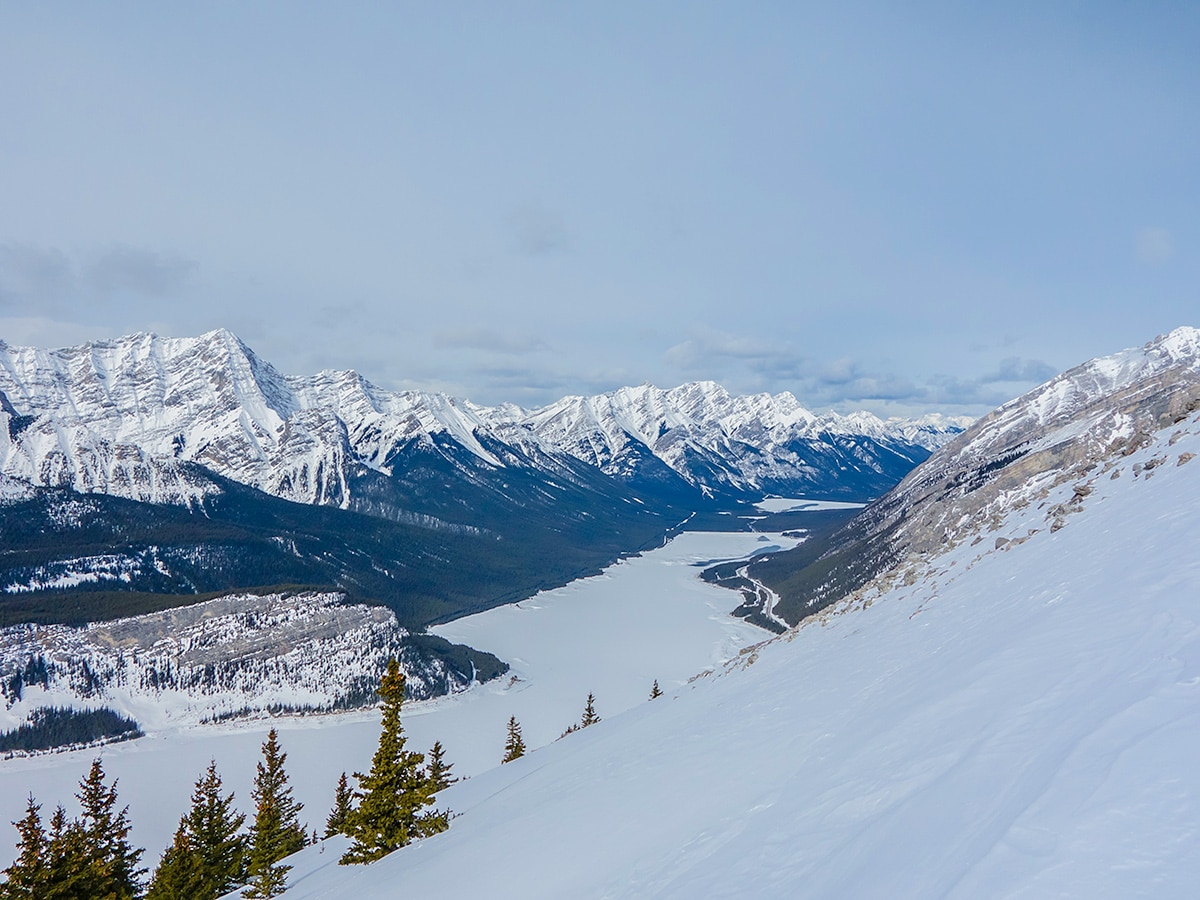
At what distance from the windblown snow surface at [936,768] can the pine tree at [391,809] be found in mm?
1187

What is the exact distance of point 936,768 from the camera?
9.11 m

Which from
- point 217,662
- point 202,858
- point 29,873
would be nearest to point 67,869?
point 29,873

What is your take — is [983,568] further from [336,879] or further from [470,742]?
[470,742]

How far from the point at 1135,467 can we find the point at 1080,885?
30.1 m

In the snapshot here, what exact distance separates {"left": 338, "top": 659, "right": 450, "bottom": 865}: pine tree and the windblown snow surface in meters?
1.19

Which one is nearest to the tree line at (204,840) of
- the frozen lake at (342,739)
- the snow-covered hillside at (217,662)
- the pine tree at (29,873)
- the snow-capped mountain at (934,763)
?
the pine tree at (29,873)

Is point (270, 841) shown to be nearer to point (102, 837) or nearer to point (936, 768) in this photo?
point (102, 837)

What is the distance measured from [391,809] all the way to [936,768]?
74.4 ft

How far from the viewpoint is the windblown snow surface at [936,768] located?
6.24 metres

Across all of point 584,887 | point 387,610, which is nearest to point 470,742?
point 387,610

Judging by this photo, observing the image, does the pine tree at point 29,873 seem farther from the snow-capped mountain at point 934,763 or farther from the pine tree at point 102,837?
the snow-capped mountain at point 934,763

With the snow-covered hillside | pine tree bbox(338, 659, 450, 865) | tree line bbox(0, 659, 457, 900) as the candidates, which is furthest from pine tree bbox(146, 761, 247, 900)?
the snow-covered hillside

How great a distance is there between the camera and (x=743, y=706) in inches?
862

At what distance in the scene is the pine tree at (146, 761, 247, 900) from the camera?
29.7 m
